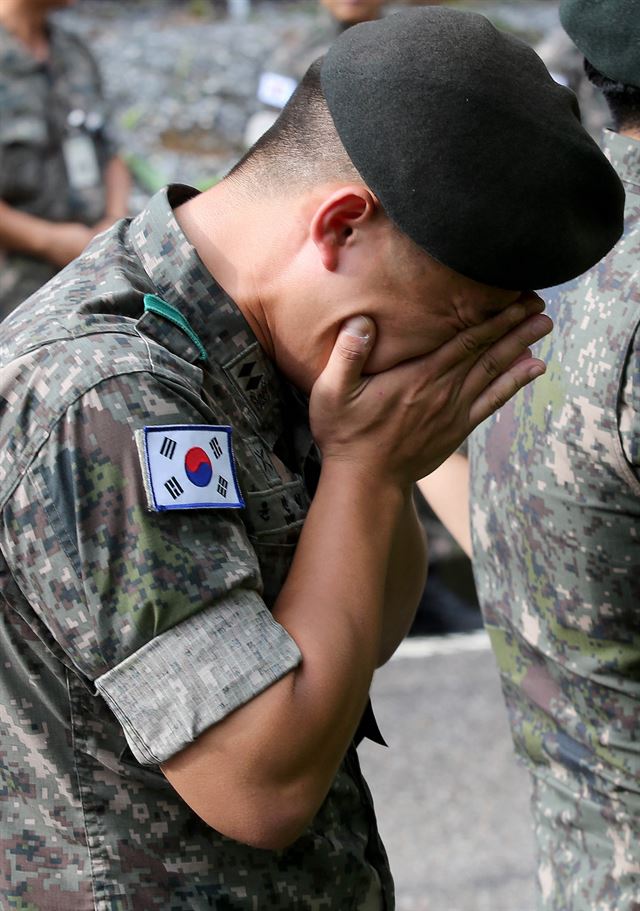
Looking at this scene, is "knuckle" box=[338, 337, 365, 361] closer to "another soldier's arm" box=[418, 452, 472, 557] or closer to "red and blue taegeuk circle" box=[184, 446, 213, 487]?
"red and blue taegeuk circle" box=[184, 446, 213, 487]

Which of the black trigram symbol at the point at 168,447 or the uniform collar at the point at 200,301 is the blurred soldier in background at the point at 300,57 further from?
the black trigram symbol at the point at 168,447

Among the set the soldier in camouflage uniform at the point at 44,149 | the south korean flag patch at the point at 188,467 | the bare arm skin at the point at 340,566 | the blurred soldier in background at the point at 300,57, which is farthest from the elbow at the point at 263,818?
the blurred soldier in background at the point at 300,57

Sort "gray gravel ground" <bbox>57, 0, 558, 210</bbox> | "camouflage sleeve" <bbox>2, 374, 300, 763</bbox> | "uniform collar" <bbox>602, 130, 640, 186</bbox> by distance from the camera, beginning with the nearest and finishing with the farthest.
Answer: "camouflage sleeve" <bbox>2, 374, 300, 763</bbox> < "uniform collar" <bbox>602, 130, 640, 186</bbox> < "gray gravel ground" <bbox>57, 0, 558, 210</bbox>

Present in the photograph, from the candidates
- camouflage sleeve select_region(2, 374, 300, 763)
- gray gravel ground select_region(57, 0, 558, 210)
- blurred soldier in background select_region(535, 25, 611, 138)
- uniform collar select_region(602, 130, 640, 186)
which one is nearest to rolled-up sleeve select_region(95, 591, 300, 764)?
camouflage sleeve select_region(2, 374, 300, 763)

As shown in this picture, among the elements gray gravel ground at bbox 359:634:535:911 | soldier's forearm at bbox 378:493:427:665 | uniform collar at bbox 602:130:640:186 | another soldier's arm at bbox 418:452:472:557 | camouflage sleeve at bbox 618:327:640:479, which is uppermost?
uniform collar at bbox 602:130:640:186

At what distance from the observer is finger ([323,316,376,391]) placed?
1.33m

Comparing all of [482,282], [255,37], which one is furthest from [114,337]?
[255,37]

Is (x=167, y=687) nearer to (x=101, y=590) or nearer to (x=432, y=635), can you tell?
(x=101, y=590)

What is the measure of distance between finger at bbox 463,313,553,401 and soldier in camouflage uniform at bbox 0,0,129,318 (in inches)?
→ 123

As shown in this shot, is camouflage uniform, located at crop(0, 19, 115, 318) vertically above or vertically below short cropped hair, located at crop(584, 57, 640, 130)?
below

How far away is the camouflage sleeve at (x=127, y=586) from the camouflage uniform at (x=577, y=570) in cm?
66

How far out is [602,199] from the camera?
4.45 ft

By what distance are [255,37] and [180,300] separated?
7.45 m

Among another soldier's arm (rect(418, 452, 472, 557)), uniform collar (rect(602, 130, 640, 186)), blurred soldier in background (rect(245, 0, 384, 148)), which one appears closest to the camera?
uniform collar (rect(602, 130, 640, 186))
